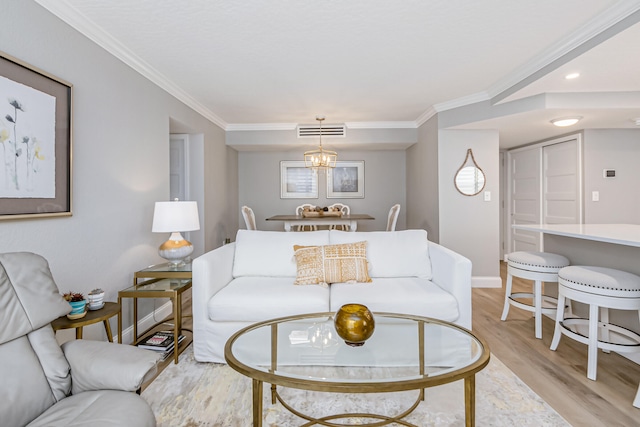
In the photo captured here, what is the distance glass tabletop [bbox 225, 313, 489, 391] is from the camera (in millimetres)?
1229

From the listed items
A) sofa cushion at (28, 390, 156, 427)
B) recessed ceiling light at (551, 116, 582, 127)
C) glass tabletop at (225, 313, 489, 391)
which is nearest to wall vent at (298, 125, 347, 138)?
recessed ceiling light at (551, 116, 582, 127)

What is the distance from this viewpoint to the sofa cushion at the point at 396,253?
2.78 m

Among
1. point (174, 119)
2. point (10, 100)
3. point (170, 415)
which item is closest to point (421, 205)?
point (174, 119)

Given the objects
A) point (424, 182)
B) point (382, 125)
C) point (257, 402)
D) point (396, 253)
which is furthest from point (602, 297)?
point (382, 125)

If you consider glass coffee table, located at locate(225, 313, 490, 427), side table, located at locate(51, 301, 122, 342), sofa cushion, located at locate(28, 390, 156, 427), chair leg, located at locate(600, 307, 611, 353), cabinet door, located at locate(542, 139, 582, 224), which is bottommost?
chair leg, located at locate(600, 307, 611, 353)

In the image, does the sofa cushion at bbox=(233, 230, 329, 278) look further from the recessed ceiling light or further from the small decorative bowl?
the recessed ceiling light

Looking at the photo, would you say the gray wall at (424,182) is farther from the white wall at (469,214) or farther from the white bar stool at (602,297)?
the white bar stool at (602,297)

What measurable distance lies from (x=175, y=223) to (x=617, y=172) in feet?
17.2

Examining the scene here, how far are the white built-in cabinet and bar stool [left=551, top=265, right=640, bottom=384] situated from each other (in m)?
2.67

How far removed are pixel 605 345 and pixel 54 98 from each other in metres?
3.63

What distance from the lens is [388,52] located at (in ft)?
9.17

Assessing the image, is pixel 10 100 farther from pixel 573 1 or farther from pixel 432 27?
pixel 573 1

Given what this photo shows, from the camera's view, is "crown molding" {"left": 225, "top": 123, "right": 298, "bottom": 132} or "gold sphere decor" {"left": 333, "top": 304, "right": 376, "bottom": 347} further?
"crown molding" {"left": 225, "top": 123, "right": 298, "bottom": 132}

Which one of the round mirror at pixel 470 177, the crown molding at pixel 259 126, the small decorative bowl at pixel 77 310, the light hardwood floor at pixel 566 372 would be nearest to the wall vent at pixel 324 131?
the crown molding at pixel 259 126
